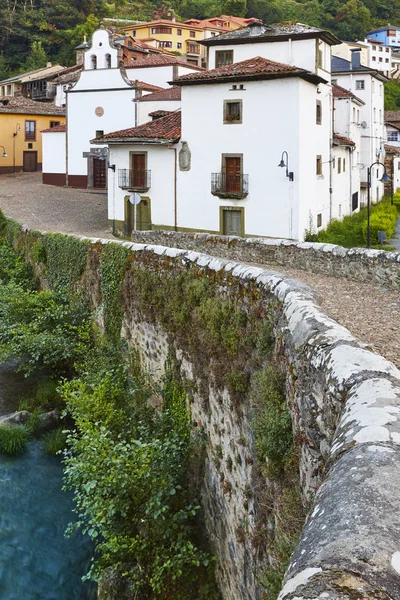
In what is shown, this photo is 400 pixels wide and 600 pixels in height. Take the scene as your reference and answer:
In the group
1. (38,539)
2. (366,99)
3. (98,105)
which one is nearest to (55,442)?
(38,539)

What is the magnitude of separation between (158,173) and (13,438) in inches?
666

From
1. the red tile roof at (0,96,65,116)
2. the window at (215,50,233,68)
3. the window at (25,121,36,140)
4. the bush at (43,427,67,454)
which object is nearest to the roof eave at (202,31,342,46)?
the window at (215,50,233,68)

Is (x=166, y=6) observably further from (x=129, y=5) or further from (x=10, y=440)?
(x=10, y=440)

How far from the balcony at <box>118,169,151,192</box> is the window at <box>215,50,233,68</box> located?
6.28m

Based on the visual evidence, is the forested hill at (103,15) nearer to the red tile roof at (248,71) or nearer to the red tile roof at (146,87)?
the red tile roof at (146,87)

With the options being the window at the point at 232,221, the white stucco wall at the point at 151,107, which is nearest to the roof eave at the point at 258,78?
the window at the point at 232,221

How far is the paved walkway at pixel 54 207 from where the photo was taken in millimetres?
28859

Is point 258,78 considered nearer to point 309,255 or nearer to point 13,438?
point 309,255

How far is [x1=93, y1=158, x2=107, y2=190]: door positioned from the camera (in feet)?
134

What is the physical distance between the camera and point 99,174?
1615 inches

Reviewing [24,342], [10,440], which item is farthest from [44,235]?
[10,440]

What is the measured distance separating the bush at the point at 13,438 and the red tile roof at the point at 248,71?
1627 cm

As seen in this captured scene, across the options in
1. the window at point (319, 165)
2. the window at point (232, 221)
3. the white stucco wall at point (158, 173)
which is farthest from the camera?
the window at point (319, 165)

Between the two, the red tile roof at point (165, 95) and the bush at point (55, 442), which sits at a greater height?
the red tile roof at point (165, 95)
